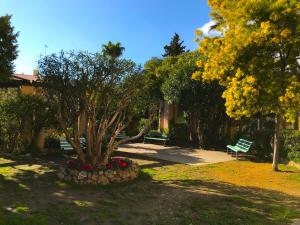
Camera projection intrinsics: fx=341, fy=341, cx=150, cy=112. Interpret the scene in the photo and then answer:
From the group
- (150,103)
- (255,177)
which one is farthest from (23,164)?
(255,177)

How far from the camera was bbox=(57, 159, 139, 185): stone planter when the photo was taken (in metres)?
9.48

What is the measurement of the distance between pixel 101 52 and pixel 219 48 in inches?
176

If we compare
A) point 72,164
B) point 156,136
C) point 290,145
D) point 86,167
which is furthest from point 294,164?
point 156,136

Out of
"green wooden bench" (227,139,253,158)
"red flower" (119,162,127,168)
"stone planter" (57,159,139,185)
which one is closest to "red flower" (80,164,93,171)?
"stone planter" (57,159,139,185)

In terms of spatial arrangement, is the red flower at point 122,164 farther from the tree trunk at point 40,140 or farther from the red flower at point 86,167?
the tree trunk at point 40,140

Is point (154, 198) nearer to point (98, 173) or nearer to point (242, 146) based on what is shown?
point (98, 173)

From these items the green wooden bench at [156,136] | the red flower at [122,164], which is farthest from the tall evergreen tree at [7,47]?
the green wooden bench at [156,136]

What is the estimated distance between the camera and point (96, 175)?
9531mm

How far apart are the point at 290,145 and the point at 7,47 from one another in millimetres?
11970

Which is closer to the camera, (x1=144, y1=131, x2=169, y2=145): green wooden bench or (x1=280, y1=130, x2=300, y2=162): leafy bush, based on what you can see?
(x1=280, y1=130, x2=300, y2=162): leafy bush

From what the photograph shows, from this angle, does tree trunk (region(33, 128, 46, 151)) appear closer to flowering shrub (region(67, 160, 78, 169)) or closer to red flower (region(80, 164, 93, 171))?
flowering shrub (region(67, 160, 78, 169))

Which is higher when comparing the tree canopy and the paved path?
the tree canopy

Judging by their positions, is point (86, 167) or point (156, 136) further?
point (156, 136)

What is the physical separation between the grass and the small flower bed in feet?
0.92
